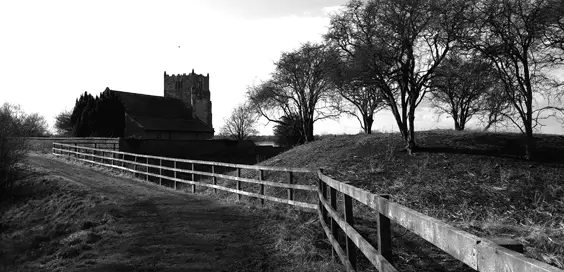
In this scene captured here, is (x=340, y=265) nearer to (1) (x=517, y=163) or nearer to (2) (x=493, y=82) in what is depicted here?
(1) (x=517, y=163)

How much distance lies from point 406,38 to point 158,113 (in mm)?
42874

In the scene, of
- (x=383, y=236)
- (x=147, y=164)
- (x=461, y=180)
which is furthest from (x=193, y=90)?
(x=383, y=236)

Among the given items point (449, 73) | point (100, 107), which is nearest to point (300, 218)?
point (449, 73)

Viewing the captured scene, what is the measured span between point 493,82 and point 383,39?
27.7ft

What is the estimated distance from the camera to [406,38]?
16984 millimetres

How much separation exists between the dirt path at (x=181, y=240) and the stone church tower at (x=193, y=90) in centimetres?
7757

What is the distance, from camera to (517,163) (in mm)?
14922

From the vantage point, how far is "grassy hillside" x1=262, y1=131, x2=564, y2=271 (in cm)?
695

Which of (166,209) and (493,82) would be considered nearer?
(166,209)

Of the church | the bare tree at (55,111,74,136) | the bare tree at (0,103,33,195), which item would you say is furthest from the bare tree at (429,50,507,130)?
the bare tree at (55,111,74,136)

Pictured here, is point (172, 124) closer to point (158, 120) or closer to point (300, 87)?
point (158, 120)

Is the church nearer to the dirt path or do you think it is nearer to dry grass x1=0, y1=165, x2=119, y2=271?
dry grass x1=0, y1=165, x2=119, y2=271

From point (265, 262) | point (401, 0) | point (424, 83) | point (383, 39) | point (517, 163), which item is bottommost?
point (265, 262)

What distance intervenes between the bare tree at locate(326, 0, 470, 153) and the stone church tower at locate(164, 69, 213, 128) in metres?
71.4
